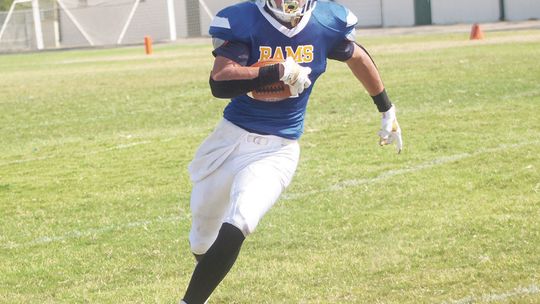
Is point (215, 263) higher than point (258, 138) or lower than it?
lower

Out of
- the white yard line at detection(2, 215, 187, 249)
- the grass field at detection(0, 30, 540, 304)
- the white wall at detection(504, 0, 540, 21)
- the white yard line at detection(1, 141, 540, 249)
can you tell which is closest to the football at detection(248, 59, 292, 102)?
the grass field at detection(0, 30, 540, 304)

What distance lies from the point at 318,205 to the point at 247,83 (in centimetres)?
315

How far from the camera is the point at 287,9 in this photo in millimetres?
5262

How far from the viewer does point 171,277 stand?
20.6 ft

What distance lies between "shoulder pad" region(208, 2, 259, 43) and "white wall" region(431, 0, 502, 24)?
42194 mm

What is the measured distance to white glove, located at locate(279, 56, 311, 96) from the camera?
5.10m

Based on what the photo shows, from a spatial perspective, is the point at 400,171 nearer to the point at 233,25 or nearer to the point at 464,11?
the point at 233,25

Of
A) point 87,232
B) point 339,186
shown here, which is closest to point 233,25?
point 87,232

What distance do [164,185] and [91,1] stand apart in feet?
165

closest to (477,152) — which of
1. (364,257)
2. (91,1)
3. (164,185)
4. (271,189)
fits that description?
(164,185)

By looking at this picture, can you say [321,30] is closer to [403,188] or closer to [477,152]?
[403,188]

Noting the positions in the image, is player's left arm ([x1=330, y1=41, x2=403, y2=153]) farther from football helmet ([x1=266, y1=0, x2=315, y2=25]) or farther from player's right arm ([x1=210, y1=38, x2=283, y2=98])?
player's right arm ([x1=210, y1=38, x2=283, y2=98])

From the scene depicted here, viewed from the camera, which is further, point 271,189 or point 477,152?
point 477,152

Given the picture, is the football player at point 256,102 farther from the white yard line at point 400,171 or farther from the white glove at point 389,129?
the white yard line at point 400,171
